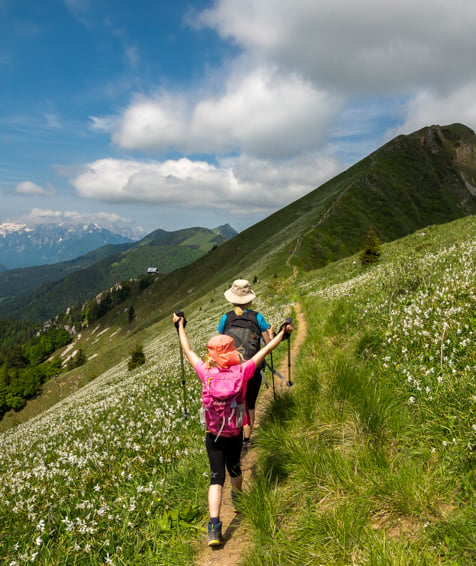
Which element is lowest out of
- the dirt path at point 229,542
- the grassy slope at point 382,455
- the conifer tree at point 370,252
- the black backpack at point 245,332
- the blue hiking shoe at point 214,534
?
the dirt path at point 229,542

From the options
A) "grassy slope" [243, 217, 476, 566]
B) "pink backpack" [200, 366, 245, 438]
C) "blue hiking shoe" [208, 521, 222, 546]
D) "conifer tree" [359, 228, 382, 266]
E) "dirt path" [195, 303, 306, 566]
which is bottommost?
"dirt path" [195, 303, 306, 566]

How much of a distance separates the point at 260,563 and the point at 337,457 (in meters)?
1.50

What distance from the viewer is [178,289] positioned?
485 feet

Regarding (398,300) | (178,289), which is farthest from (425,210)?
(398,300)

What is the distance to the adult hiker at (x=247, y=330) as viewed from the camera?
226 inches

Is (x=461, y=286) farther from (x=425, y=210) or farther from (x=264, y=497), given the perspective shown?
(x=425, y=210)

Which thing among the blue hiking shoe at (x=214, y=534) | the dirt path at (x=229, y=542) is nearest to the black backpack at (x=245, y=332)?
the dirt path at (x=229, y=542)

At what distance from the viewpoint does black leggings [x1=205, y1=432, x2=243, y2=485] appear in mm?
4258

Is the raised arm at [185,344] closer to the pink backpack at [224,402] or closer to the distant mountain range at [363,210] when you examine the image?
the pink backpack at [224,402]

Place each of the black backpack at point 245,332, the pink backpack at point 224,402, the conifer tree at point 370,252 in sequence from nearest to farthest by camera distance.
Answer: the pink backpack at point 224,402 → the black backpack at point 245,332 → the conifer tree at point 370,252

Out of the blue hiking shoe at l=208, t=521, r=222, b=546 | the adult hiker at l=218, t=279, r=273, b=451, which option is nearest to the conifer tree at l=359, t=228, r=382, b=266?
the adult hiker at l=218, t=279, r=273, b=451

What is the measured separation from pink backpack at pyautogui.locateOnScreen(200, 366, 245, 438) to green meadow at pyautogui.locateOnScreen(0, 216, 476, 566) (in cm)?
94

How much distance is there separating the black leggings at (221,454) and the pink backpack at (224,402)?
31 cm

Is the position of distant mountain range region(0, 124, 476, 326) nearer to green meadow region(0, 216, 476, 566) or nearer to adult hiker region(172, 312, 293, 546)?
green meadow region(0, 216, 476, 566)
